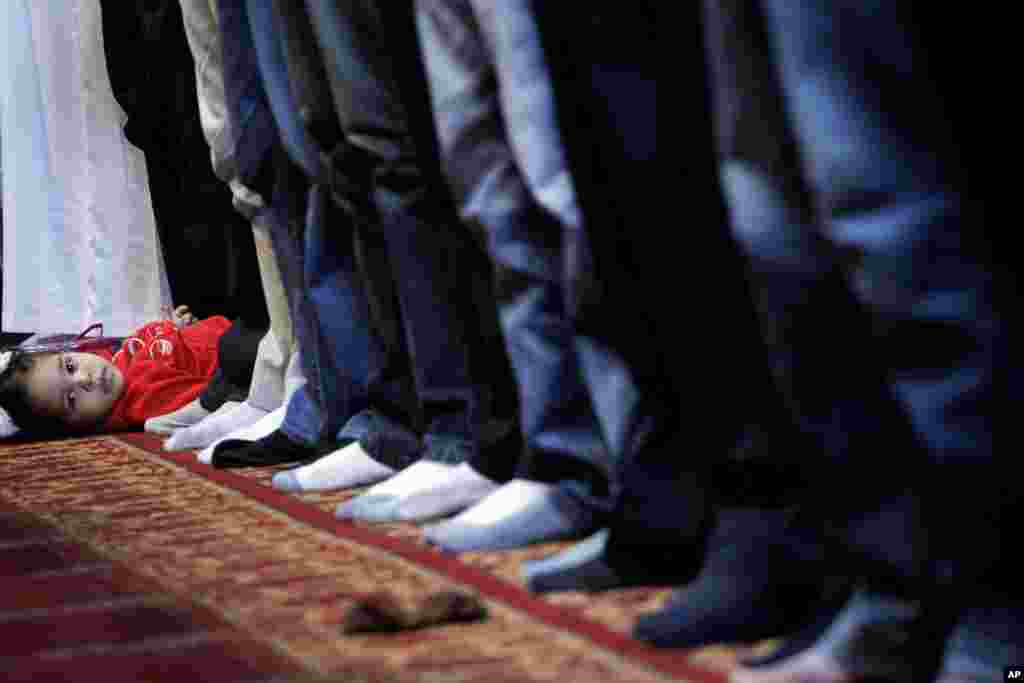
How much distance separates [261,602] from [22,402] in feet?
6.70

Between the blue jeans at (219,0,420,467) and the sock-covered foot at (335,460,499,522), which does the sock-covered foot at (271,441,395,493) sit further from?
the sock-covered foot at (335,460,499,522)

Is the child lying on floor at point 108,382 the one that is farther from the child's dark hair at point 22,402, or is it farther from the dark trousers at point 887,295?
the dark trousers at point 887,295

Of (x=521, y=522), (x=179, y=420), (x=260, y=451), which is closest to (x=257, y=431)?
(x=260, y=451)

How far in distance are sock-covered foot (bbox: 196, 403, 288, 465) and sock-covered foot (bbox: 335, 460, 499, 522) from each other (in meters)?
0.76

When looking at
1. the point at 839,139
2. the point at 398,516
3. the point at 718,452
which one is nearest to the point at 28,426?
the point at 398,516

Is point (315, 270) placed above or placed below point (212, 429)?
above

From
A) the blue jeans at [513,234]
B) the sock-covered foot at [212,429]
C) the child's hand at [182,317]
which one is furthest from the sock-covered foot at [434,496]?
the child's hand at [182,317]

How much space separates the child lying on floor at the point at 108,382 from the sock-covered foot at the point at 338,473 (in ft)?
3.83

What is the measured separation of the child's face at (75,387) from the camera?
3.73 m

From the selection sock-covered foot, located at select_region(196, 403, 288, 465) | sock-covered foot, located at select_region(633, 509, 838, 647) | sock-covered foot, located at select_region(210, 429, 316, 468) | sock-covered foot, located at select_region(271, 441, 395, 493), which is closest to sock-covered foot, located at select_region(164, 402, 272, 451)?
sock-covered foot, located at select_region(196, 403, 288, 465)

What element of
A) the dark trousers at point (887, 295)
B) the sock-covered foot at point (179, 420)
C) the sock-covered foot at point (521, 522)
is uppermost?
the dark trousers at point (887, 295)

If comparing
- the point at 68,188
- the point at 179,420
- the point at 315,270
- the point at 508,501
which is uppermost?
the point at 68,188

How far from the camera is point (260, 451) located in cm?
298

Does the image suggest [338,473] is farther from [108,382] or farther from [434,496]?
[108,382]
